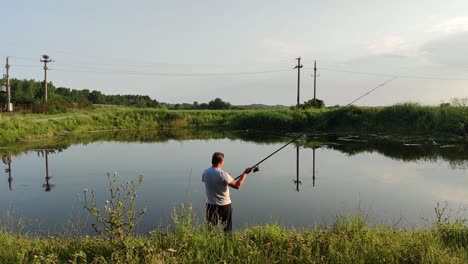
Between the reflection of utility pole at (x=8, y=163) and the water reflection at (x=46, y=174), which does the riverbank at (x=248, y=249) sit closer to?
the water reflection at (x=46, y=174)

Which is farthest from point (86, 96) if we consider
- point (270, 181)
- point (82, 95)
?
point (270, 181)

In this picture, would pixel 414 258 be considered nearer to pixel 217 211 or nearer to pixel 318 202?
pixel 217 211

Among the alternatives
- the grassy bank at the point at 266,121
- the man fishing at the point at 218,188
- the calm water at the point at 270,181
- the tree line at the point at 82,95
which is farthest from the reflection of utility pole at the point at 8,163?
the tree line at the point at 82,95

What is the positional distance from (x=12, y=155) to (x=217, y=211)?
15.6m

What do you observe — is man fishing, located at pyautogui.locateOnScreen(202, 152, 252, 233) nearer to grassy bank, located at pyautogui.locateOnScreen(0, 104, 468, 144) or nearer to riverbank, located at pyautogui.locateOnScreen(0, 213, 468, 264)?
riverbank, located at pyautogui.locateOnScreen(0, 213, 468, 264)

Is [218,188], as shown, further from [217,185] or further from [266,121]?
[266,121]

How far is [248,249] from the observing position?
4.42 metres

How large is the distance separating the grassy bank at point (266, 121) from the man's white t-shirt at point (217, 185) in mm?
19015

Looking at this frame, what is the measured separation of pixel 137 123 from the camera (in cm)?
3878

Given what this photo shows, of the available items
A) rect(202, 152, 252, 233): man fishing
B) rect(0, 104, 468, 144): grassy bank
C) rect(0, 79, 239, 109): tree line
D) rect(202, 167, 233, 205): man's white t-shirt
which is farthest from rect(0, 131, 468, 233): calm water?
rect(0, 79, 239, 109): tree line

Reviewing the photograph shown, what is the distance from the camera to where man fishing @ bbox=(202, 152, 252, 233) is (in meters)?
5.67

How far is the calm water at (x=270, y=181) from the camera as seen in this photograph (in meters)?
8.58

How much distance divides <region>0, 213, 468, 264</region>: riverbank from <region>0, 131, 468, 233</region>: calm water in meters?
2.53

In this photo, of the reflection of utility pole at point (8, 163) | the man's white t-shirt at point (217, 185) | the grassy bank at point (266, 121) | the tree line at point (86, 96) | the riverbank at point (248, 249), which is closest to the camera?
the riverbank at point (248, 249)
